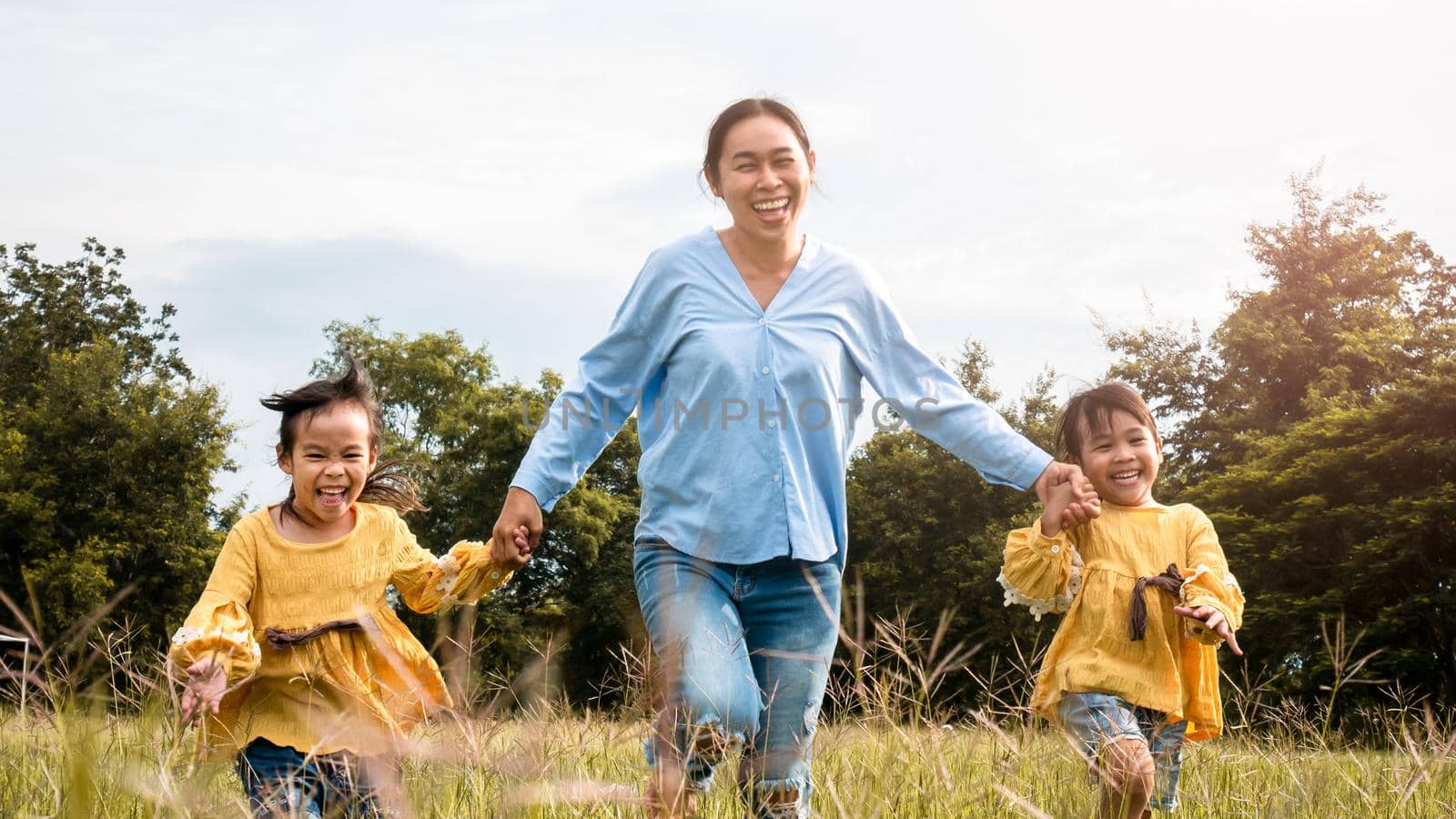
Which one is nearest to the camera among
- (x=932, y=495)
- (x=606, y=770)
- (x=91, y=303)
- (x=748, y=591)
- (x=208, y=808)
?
(x=208, y=808)

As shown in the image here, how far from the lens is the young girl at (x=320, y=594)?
370cm

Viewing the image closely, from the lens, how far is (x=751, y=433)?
3.66m

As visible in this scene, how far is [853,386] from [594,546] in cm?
2710

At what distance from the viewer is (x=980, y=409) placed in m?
4.16

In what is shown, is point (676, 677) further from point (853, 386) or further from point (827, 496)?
point (853, 386)

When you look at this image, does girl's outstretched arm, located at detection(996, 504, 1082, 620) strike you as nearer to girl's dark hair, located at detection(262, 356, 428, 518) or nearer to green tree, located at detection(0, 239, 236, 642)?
girl's dark hair, located at detection(262, 356, 428, 518)

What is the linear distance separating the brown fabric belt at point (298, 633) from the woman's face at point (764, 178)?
67.1 inches

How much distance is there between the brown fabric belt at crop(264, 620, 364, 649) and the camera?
12.5 ft

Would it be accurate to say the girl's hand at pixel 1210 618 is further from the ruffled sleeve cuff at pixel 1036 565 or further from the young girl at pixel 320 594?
the young girl at pixel 320 594

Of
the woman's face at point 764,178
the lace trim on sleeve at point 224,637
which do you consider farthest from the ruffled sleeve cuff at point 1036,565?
the lace trim on sleeve at point 224,637

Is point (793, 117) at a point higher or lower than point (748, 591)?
higher

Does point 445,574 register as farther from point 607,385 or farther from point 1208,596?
point 1208,596

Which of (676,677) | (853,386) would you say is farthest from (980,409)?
(676,677)

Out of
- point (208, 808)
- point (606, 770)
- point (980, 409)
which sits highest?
point (980, 409)
